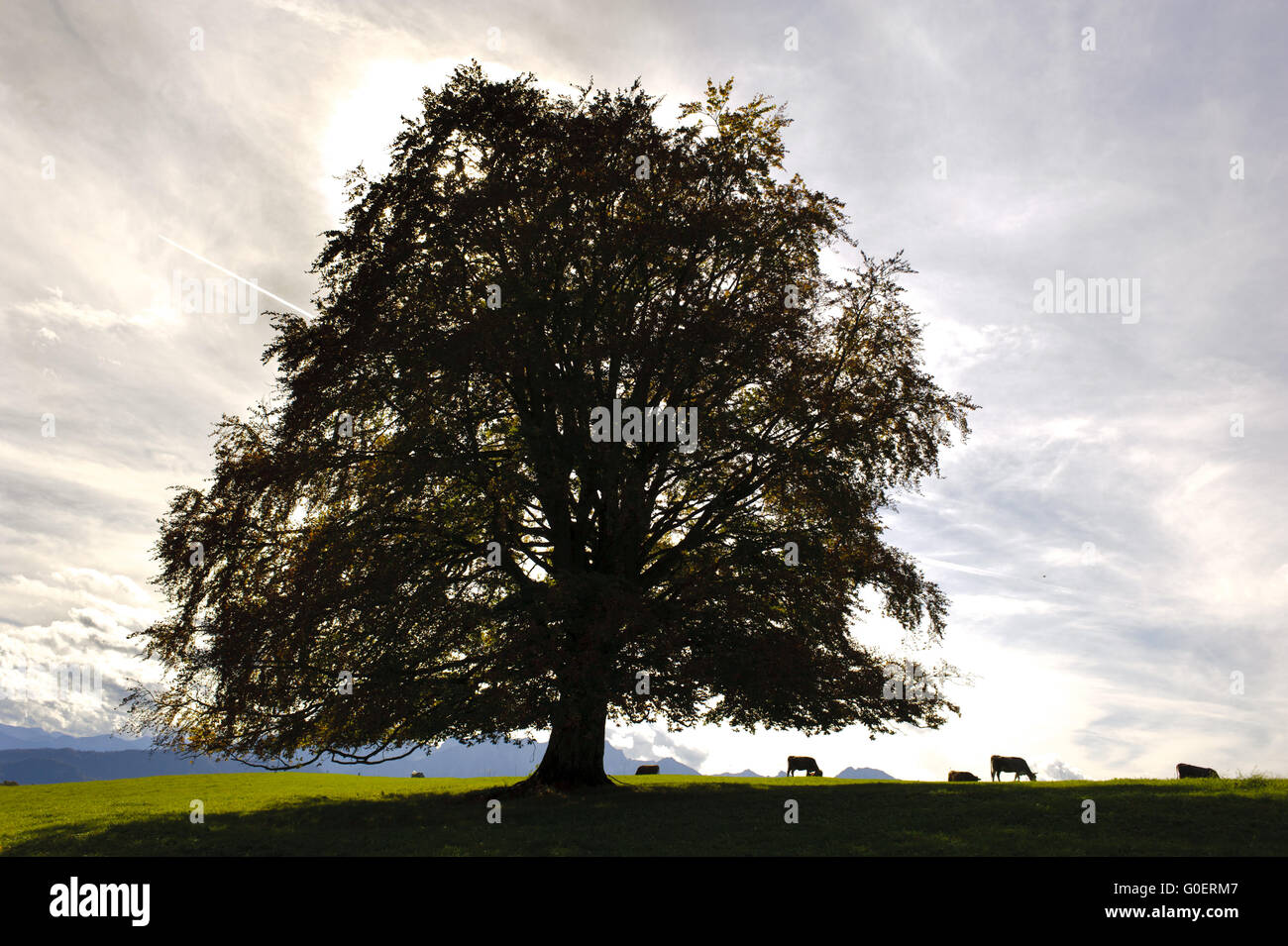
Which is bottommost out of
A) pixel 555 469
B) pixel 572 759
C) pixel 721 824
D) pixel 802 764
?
pixel 802 764

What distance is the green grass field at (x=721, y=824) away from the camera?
14.1m

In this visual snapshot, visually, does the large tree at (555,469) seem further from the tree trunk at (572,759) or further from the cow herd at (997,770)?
the cow herd at (997,770)

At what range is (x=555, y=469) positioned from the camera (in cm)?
2211

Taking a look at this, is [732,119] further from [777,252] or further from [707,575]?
[707,575]

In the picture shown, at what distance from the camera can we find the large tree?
2073 cm

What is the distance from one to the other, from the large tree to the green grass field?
208 centimetres

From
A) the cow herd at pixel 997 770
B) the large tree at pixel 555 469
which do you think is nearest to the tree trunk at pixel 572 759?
the large tree at pixel 555 469

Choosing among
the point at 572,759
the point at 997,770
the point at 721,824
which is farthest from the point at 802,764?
the point at 721,824

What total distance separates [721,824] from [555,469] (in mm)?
9762

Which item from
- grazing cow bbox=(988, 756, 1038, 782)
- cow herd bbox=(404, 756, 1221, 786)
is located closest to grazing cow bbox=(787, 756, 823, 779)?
cow herd bbox=(404, 756, 1221, 786)

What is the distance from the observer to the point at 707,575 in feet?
74.1

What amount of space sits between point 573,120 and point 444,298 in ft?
21.4

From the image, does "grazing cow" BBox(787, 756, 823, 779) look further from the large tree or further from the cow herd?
the large tree

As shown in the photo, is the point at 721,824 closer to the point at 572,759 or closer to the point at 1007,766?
the point at 572,759
